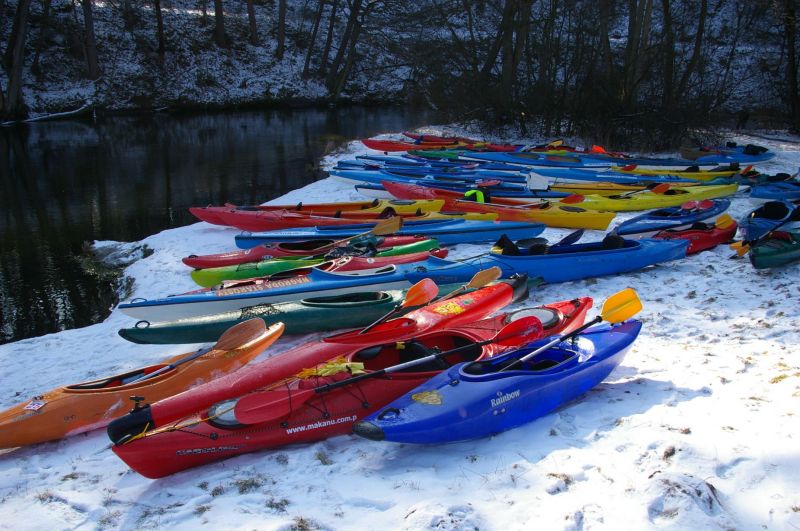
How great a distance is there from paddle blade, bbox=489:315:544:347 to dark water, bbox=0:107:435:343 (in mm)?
4464

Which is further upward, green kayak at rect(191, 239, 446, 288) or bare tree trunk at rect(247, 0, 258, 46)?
bare tree trunk at rect(247, 0, 258, 46)

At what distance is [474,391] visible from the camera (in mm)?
3176

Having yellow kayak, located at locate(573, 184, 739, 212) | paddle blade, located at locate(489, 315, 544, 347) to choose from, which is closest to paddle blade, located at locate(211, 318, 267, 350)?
paddle blade, located at locate(489, 315, 544, 347)

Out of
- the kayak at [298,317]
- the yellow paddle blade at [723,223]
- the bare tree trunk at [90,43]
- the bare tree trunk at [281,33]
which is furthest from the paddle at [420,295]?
the bare tree trunk at [281,33]

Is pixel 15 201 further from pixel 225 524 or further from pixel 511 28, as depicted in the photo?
pixel 511 28

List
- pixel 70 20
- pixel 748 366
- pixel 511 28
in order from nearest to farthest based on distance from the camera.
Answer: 1. pixel 748 366
2. pixel 511 28
3. pixel 70 20

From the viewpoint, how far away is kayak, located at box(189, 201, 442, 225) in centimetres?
816

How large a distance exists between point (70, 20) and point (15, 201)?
18.3 m

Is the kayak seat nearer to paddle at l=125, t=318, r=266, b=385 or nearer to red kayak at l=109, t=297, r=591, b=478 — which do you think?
red kayak at l=109, t=297, r=591, b=478

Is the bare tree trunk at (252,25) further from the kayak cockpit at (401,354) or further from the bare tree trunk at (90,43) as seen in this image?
the kayak cockpit at (401,354)

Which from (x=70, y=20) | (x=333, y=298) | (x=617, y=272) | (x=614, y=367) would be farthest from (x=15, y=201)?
(x=70, y=20)

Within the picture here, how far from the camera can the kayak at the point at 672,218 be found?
22.6ft

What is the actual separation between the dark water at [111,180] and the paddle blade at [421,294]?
3.55m

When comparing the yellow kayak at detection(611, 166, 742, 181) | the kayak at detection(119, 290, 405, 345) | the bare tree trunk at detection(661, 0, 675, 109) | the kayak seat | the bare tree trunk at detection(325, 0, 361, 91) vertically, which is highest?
the bare tree trunk at detection(325, 0, 361, 91)
